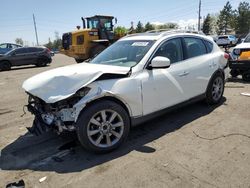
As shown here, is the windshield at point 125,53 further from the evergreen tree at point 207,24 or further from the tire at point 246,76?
the evergreen tree at point 207,24

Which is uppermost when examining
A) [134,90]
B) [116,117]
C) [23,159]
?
[134,90]

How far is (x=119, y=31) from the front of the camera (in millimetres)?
18984

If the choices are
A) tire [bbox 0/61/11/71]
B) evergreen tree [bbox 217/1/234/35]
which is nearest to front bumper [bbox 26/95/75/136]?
tire [bbox 0/61/11/71]

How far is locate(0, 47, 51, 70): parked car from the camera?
18297mm

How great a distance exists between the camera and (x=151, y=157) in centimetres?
396

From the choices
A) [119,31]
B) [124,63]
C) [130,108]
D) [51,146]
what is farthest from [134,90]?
[119,31]

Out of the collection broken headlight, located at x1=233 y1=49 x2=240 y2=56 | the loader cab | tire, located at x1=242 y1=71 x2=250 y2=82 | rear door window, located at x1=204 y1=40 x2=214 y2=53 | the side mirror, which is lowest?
tire, located at x1=242 y1=71 x2=250 y2=82

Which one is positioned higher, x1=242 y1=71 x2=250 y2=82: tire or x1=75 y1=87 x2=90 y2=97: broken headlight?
x1=75 y1=87 x2=90 y2=97: broken headlight

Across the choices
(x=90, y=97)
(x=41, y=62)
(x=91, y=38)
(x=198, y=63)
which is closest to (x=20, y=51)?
(x=41, y=62)

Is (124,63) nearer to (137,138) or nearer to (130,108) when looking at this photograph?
(130,108)

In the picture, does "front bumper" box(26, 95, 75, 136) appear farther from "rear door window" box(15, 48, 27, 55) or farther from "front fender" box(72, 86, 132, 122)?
"rear door window" box(15, 48, 27, 55)

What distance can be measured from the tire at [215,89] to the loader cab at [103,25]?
12.1 m

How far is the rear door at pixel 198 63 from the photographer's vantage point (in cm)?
540

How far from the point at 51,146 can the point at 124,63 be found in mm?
1826
